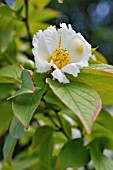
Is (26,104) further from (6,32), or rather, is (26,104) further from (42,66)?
(6,32)

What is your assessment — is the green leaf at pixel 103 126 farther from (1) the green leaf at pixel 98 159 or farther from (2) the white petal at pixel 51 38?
(2) the white petal at pixel 51 38

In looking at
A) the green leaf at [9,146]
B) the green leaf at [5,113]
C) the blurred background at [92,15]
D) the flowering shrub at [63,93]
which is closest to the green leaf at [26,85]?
the flowering shrub at [63,93]

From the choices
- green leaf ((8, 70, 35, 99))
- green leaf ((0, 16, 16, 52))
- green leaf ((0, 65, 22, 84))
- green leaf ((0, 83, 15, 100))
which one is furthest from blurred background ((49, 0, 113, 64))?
green leaf ((8, 70, 35, 99))

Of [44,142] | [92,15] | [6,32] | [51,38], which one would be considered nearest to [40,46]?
[51,38]

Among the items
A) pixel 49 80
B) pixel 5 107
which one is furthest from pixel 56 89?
pixel 5 107

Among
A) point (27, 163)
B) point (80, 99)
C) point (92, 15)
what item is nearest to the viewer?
point (80, 99)

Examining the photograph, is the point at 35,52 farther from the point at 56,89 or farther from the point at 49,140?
the point at 49,140
